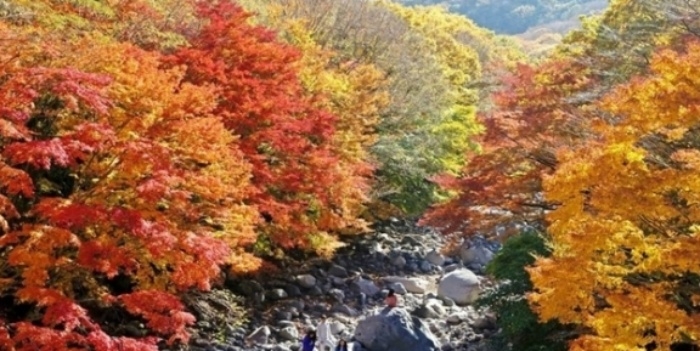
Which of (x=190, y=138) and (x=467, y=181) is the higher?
(x=467, y=181)

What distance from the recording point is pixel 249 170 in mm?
15906

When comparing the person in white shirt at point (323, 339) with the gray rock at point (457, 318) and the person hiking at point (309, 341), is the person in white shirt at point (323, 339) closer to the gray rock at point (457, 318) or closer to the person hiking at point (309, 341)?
the person hiking at point (309, 341)

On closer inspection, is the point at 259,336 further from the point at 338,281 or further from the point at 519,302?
the point at 519,302

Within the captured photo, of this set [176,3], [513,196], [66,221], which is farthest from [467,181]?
[66,221]

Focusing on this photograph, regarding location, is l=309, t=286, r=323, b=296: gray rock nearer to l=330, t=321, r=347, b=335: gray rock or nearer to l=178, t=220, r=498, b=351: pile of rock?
l=178, t=220, r=498, b=351: pile of rock

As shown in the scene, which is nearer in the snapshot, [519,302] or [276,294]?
[519,302]

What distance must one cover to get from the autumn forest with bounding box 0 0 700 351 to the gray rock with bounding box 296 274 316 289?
1.08 m

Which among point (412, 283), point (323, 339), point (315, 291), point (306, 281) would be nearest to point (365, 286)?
point (412, 283)

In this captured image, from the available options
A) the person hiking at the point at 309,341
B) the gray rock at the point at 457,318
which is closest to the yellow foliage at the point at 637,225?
Result: the person hiking at the point at 309,341

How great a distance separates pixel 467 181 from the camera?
1989cm

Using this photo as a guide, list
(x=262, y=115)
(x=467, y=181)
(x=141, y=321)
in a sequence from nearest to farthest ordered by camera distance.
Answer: (x=141, y=321) → (x=262, y=115) → (x=467, y=181)

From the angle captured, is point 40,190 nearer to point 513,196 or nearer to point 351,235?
point 513,196

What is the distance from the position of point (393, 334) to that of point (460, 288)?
6.22 metres

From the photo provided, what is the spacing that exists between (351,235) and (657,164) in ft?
64.2
